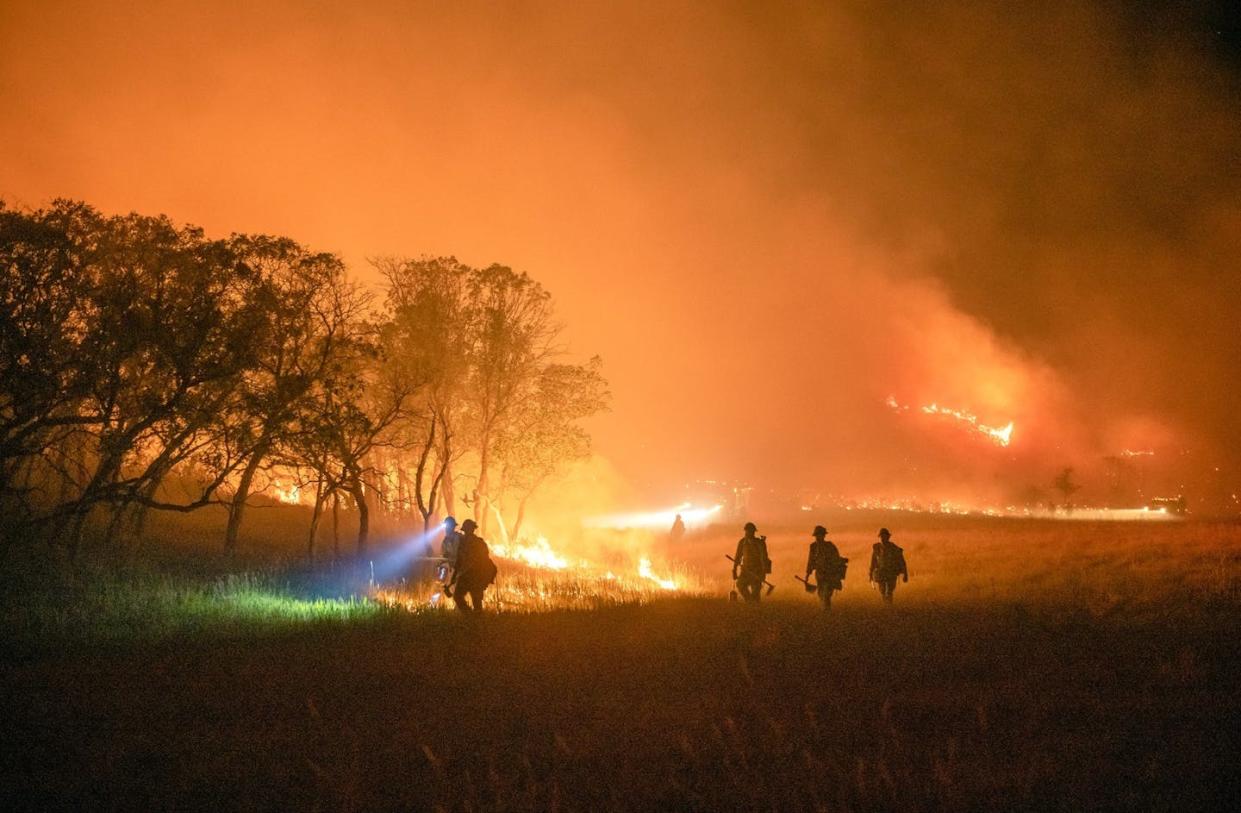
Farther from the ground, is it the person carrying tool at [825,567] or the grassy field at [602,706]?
the person carrying tool at [825,567]

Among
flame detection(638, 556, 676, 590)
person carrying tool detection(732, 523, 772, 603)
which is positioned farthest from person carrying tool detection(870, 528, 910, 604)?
flame detection(638, 556, 676, 590)

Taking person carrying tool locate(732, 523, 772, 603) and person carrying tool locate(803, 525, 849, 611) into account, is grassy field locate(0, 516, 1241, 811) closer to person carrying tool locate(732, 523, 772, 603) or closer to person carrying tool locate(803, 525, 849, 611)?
person carrying tool locate(803, 525, 849, 611)

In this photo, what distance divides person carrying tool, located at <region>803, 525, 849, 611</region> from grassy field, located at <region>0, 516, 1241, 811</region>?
251 cm

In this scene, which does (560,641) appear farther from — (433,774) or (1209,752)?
(1209,752)

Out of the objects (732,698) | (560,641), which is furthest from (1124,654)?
(560,641)

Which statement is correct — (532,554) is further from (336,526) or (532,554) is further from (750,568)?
(750,568)

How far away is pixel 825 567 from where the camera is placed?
1916 cm

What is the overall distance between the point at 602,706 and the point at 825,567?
40.2 ft

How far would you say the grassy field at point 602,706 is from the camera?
5785 mm

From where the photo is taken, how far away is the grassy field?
5.79 m

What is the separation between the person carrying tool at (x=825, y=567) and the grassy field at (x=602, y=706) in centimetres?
251

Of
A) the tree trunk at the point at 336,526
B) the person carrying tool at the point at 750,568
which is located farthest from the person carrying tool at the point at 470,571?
the tree trunk at the point at 336,526

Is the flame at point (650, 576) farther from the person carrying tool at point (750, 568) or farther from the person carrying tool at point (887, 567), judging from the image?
the person carrying tool at point (887, 567)

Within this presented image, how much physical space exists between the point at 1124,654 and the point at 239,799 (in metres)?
11.1
